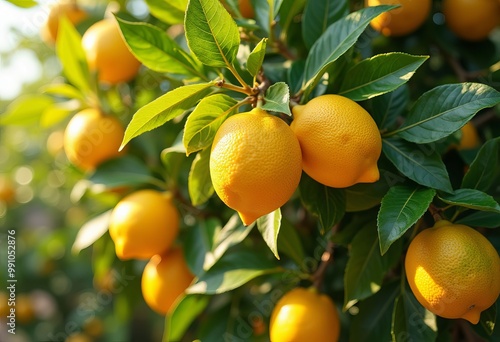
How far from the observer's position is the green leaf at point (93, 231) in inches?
45.2

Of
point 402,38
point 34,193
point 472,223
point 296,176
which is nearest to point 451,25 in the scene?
point 402,38

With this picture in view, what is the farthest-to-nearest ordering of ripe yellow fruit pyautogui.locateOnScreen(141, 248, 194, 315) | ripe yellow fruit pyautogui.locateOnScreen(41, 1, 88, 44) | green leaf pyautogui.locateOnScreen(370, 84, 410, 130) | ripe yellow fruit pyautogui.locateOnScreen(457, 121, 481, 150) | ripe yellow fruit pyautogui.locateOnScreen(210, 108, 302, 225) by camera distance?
ripe yellow fruit pyautogui.locateOnScreen(41, 1, 88, 44)
ripe yellow fruit pyautogui.locateOnScreen(141, 248, 194, 315)
ripe yellow fruit pyautogui.locateOnScreen(457, 121, 481, 150)
green leaf pyautogui.locateOnScreen(370, 84, 410, 130)
ripe yellow fruit pyautogui.locateOnScreen(210, 108, 302, 225)

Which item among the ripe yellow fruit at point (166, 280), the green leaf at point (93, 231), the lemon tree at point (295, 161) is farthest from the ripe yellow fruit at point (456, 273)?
the green leaf at point (93, 231)

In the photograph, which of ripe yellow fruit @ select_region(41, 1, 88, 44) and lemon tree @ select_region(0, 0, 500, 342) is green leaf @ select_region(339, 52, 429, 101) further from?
ripe yellow fruit @ select_region(41, 1, 88, 44)

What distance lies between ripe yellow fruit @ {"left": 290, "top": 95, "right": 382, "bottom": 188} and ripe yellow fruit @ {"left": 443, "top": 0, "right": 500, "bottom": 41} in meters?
0.53

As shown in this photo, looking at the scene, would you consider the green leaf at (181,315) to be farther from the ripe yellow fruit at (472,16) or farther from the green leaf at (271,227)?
the ripe yellow fruit at (472,16)

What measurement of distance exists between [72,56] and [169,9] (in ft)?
1.39

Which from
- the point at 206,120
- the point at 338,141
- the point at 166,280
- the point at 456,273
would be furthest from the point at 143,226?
the point at 456,273

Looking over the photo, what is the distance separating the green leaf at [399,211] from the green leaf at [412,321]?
201 millimetres

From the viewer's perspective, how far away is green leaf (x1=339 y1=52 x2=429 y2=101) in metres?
0.72

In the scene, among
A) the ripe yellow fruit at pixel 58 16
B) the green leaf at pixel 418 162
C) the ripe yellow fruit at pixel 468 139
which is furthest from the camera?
the ripe yellow fruit at pixel 58 16

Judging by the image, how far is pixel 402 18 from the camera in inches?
38.4

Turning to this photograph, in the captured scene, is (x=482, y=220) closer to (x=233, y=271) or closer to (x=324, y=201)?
(x=324, y=201)

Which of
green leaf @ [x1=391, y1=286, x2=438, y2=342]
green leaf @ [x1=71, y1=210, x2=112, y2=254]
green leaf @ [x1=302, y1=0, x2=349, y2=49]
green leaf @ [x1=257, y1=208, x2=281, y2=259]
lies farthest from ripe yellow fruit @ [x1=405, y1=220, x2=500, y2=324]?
green leaf @ [x1=71, y1=210, x2=112, y2=254]
